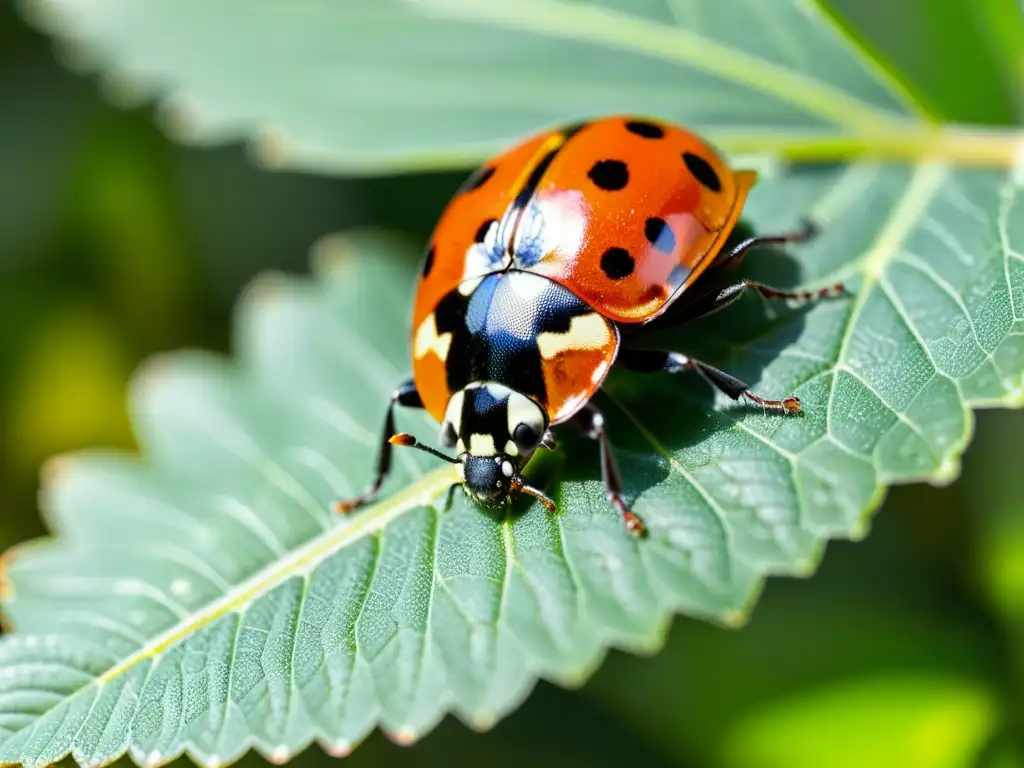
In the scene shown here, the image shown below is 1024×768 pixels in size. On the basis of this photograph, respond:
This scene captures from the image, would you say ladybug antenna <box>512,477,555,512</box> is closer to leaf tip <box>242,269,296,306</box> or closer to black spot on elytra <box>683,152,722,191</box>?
black spot on elytra <box>683,152,722,191</box>

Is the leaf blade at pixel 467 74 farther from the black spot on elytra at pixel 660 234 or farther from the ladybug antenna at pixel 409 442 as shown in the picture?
the ladybug antenna at pixel 409 442

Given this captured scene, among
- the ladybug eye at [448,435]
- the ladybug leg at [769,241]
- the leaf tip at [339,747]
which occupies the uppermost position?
the ladybug leg at [769,241]

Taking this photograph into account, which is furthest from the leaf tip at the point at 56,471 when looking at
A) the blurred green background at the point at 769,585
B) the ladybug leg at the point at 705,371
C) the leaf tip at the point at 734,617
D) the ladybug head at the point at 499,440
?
the leaf tip at the point at 734,617

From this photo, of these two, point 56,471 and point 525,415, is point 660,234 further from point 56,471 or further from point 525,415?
point 56,471

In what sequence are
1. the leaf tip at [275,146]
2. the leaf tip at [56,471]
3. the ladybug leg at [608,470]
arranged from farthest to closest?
the leaf tip at [275,146] → the leaf tip at [56,471] → the ladybug leg at [608,470]

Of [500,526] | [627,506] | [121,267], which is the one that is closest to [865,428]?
[627,506]

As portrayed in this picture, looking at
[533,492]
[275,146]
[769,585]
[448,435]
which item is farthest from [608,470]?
[275,146]
